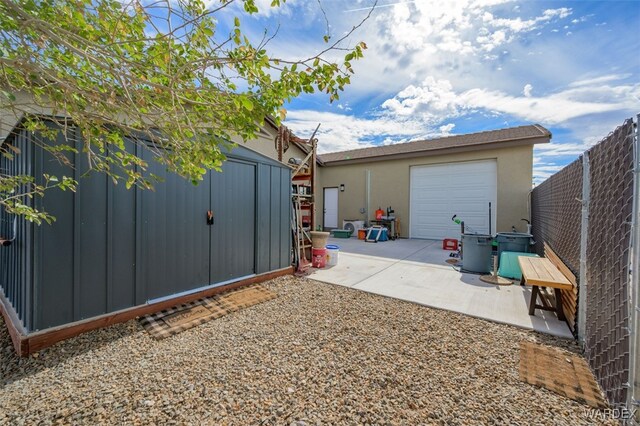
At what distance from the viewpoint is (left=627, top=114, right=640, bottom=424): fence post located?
1.47 metres

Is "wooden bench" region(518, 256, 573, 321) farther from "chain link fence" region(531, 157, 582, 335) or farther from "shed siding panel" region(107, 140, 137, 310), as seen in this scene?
"shed siding panel" region(107, 140, 137, 310)

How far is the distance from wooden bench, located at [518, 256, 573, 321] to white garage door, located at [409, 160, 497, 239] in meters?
5.49

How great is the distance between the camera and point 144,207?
301 cm

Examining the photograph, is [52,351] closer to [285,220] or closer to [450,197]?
[285,220]

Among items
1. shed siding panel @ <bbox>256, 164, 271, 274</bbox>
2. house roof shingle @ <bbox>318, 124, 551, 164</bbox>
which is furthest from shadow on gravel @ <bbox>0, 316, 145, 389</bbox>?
house roof shingle @ <bbox>318, 124, 551, 164</bbox>

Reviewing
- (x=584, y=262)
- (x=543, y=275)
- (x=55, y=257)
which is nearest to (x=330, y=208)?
(x=543, y=275)

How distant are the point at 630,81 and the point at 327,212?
32.5 feet

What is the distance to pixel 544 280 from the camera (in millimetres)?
2814

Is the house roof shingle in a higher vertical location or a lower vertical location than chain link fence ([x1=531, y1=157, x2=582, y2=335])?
higher

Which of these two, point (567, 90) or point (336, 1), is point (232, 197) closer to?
point (336, 1)

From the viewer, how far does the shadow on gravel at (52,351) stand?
2104 millimetres

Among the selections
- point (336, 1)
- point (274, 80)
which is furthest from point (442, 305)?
point (336, 1)

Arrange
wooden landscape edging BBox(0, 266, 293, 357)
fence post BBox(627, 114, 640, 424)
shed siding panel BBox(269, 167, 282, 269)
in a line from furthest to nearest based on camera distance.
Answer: shed siding panel BBox(269, 167, 282, 269), wooden landscape edging BBox(0, 266, 293, 357), fence post BBox(627, 114, 640, 424)

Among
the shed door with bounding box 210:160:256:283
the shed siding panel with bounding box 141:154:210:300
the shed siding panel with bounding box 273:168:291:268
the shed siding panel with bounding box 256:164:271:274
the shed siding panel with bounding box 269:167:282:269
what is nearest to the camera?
the shed siding panel with bounding box 141:154:210:300
